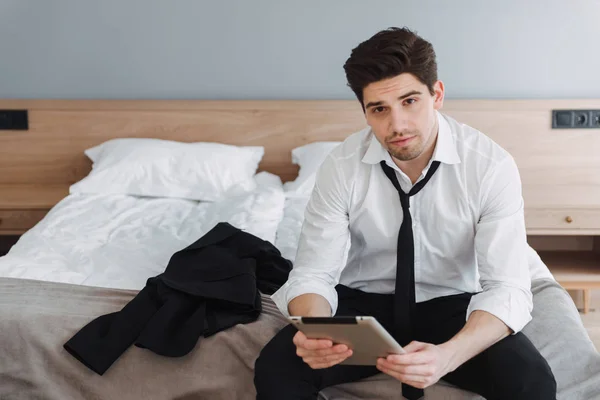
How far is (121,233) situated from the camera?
97.8 inches

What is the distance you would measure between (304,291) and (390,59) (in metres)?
0.52

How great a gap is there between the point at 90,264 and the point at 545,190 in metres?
1.89

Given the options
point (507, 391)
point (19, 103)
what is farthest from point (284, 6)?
point (507, 391)

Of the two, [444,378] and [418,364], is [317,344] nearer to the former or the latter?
[418,364]

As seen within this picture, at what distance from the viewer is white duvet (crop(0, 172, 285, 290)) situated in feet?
6.99

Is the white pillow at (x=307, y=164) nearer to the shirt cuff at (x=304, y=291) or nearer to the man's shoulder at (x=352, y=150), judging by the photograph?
the man's shoulder at (x=352, y=150)

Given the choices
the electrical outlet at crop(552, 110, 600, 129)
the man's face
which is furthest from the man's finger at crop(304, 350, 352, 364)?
the electrical outlet at crop(552, 110, 600, 129)

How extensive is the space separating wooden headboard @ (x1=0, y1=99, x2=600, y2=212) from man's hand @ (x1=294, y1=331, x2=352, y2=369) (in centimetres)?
194

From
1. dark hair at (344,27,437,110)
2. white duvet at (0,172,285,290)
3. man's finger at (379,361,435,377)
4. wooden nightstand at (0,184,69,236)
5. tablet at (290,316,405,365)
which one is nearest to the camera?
tablet at (290,316,405,365)

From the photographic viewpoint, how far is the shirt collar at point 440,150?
5.39ft

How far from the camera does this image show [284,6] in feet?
10.7

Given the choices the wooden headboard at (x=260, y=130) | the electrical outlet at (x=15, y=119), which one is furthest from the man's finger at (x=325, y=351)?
the electrical outlet at (x=15, y=119)

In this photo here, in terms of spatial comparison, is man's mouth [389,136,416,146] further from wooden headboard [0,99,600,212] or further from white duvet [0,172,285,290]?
wooden headboard [0,99,600,212]

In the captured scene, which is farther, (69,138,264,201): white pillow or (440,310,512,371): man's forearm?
(69,138,264,201): white pillow
